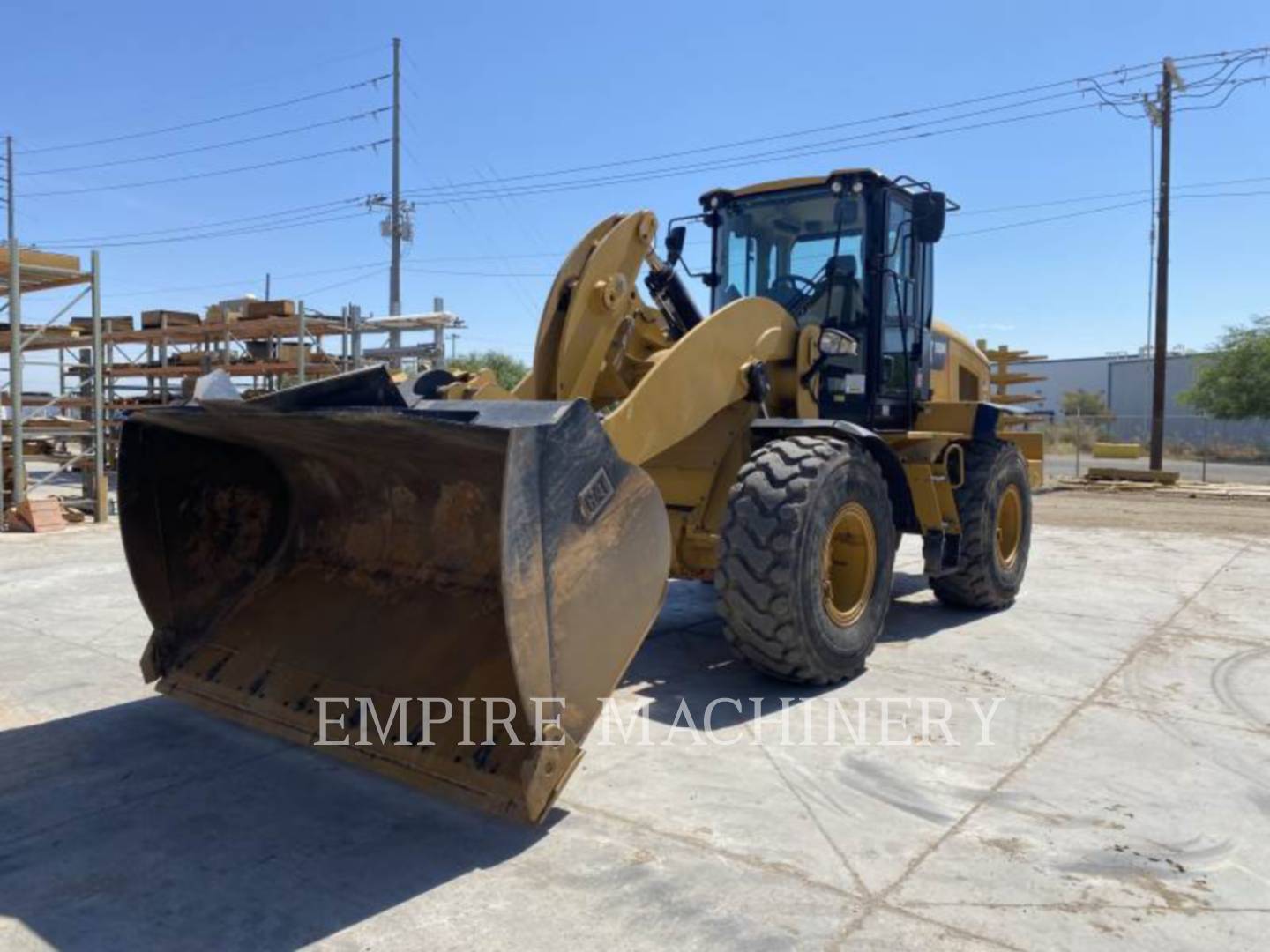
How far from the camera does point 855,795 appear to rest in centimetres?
390

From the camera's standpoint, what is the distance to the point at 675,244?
640 centimetres

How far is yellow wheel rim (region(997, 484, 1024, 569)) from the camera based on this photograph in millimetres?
7977

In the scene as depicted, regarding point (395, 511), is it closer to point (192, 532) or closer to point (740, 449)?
point (192, 532)

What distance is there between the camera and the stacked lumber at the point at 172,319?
1842 cm

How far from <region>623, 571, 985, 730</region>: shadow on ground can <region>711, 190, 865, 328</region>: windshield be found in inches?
83.9

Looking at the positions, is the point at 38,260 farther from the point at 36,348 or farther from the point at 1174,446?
the point at 1174,446

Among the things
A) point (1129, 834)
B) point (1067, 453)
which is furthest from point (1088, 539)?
point (1067, 453)

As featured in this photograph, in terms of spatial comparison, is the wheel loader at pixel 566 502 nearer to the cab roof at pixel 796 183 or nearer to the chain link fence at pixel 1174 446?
the cab roof at pixel 796 183

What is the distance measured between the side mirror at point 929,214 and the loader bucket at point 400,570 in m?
3.68

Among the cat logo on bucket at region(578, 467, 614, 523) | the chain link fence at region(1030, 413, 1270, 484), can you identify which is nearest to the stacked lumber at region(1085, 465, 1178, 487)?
the chain link fence at region(1030, 413, 1270, 484)

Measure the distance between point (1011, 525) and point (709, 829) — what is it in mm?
5314

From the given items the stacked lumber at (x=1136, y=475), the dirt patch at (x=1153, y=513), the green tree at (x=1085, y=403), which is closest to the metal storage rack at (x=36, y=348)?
the dirt patch at (x=1153, y=513)

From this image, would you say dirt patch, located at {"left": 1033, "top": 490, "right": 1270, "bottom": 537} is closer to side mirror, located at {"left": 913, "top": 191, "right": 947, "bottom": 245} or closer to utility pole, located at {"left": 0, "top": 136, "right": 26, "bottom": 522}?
side mirror, located at {"left": 913, "top": 191, "right": 947, "bottom": 245}

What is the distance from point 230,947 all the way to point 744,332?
3.80 meters
